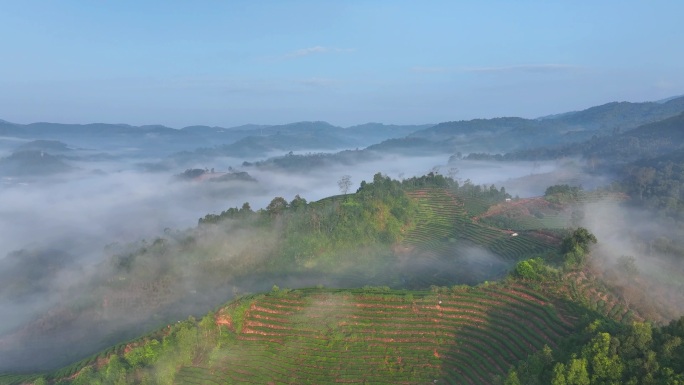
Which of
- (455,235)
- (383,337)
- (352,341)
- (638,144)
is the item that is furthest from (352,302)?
(638,144)

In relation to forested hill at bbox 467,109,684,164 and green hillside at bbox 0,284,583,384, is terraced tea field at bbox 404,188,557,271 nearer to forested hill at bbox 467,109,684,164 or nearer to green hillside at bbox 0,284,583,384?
green hillside at bbox 0,284,583,384

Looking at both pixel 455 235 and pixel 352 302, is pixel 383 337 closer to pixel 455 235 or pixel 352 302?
pixel 352 302

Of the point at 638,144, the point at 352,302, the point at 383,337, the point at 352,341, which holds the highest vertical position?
the point at 638,144

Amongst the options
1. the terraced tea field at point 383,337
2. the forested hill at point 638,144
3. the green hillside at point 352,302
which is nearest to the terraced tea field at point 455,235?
the green hillside at point 352,302

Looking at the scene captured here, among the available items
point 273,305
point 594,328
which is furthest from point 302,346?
point 594,328

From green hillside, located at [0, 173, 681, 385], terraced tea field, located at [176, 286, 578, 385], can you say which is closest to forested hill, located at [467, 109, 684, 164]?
green hillside, located at [0, 173, 681, 385]

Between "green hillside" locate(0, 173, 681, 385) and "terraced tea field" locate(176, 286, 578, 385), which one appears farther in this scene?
"green hillside" locate(0, 173, 681, 385)

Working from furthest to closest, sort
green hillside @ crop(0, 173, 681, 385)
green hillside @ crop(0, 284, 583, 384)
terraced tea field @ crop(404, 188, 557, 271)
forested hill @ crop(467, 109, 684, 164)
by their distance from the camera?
forested hill @ crop(467, 109, 684, 164), terraced tea field @ crop(404, 188, 557, 271), green hillside @ crop(0, 173, 681, 385), green hillside @ crop(0, 284, 583, 384)

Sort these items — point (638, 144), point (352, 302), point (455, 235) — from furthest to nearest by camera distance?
point (638, 144) → point (455, 235) → point (352, 302)
